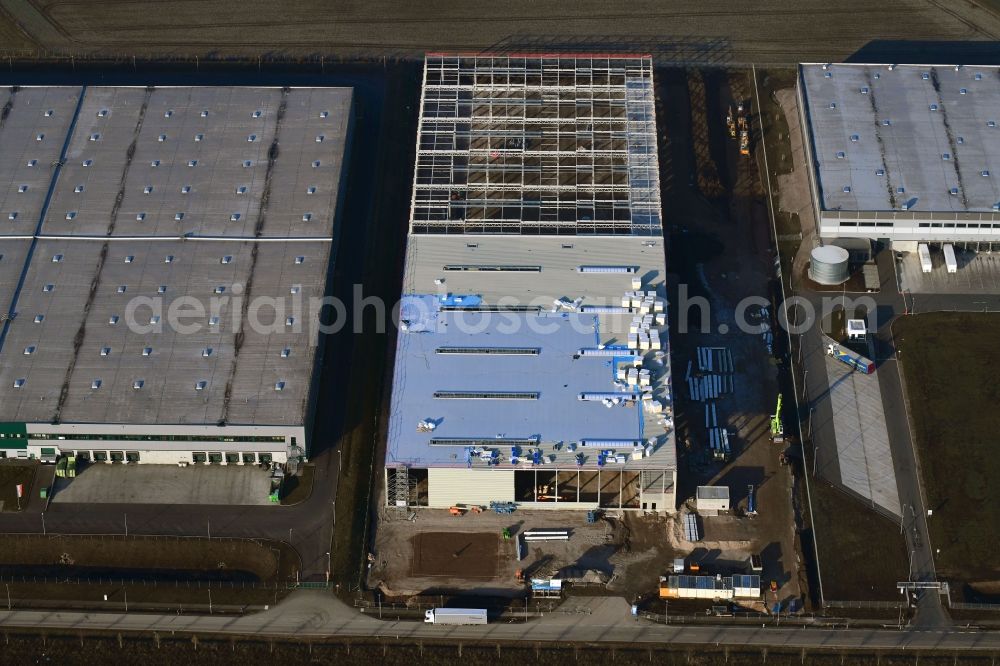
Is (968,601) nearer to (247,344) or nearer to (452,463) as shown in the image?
(452,463)

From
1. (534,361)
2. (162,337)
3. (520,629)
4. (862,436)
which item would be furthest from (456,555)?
(862,436)

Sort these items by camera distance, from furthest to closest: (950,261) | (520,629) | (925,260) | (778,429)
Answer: (925,260) → (950,261) → (778,429) → (520,629)

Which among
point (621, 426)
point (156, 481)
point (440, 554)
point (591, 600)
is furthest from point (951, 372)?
point (156, 481)

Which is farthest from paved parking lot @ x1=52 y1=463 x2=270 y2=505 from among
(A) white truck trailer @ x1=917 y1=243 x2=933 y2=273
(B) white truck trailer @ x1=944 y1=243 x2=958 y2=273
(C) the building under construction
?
(B) white truck trailer @ x1=944 y1=243 x2=958 y2=273

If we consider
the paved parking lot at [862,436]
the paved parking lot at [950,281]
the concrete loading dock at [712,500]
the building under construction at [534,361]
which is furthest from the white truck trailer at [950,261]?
the concrete loading dock at [712,500]

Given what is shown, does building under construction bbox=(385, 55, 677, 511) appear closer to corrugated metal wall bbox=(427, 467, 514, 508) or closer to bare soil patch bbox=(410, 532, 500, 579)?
corrugated metal wall bbox=(427, 467, 514, 508)

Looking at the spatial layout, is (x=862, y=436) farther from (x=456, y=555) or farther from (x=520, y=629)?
(x=456, y=555)
